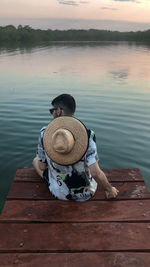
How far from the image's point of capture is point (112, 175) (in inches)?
187

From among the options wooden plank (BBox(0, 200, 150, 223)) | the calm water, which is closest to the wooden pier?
wooden plank (BBox(0, 200, 150, 223))

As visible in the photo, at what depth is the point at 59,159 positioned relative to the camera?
333 centimetres

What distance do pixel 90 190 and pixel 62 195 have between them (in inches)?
14.8

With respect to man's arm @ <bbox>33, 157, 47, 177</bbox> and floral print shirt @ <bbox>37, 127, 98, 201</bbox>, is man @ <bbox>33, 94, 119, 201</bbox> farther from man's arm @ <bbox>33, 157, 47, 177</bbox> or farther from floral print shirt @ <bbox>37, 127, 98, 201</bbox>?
man's arm @ <bbox>33, 157, 47, 177</bbox>

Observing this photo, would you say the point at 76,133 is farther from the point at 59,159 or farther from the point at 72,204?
the point at 72,204

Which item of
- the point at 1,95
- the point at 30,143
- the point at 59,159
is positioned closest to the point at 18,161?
the point at 30,143

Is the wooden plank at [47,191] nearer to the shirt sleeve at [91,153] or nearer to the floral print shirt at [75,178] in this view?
the floral print shirt at [75,178]

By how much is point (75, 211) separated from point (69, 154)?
788 mm

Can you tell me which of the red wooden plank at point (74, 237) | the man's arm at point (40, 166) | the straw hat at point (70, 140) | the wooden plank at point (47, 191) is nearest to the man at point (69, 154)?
the straw hat at point (70, 140)

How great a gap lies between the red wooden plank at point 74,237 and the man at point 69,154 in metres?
0.55

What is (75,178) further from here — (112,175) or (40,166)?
(112,175)

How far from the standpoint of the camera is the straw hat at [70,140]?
10.5ft

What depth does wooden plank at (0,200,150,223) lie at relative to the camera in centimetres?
347

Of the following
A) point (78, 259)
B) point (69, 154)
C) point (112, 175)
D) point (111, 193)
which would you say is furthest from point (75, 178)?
point (112, 175)
